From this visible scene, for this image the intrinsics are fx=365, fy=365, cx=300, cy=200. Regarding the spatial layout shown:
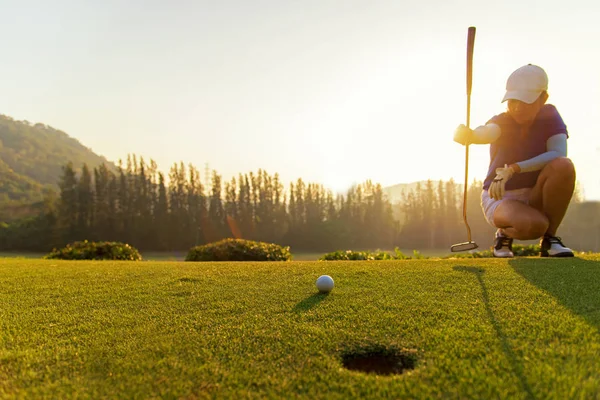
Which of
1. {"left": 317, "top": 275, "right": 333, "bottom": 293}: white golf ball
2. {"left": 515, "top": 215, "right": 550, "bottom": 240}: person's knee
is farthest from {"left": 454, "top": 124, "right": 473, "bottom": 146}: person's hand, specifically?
{"left": 317, "top": 275, "right": 333, "bottom": 293}: white golf ball

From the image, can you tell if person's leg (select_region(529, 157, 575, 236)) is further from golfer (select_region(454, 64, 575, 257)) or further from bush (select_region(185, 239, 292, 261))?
bush (select_region(185, 239, 292, 261))

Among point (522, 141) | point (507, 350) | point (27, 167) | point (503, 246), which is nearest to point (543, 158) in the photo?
point (522, 141)

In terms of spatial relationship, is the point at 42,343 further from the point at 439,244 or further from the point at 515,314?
the point at 439,244

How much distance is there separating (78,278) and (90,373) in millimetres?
2910

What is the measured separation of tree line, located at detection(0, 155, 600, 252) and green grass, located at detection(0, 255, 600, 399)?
4332cm

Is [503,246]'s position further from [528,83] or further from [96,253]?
[96,253]

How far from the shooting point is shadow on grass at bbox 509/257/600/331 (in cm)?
250

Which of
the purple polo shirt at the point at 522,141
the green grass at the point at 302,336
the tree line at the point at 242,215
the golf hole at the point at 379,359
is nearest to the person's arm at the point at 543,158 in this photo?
the purple polo shirt at the point at 522,141

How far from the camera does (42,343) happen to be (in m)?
2.25

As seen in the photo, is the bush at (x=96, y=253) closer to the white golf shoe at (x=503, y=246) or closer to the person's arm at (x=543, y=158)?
the white golf shoe at (x=503, y=246)

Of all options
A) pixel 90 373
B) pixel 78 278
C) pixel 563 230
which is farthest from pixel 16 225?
pixel 563 230

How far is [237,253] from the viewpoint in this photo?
10.7 meters

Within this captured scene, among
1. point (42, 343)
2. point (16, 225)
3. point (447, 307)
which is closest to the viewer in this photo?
point (42, 343)

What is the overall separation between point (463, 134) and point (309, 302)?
3794mm
